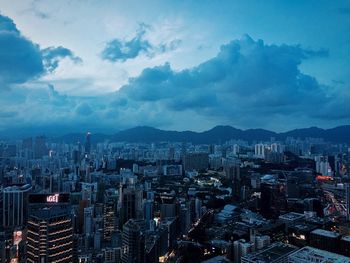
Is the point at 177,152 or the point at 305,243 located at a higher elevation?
the point at 177,152

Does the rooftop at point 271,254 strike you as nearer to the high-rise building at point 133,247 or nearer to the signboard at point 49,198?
the high-rise building at point 133,247

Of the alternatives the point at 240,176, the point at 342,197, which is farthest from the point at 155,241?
the point at 240,176

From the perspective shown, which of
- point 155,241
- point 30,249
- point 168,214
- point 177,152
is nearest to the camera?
point 30,249

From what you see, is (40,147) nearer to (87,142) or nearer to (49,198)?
(87,142)

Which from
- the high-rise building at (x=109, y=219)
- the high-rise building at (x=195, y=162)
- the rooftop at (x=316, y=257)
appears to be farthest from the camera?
the high-rise building at (x=195, y=162)

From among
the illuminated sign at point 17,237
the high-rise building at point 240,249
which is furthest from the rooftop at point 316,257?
the illuminated sign at point 17,237

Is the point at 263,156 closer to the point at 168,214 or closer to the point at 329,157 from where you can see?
the point at 329,157

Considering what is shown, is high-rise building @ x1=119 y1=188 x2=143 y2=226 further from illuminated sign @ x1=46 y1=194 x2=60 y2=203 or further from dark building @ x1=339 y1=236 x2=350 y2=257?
dark building @ x1=339 y1=236 x2=350 y2=257

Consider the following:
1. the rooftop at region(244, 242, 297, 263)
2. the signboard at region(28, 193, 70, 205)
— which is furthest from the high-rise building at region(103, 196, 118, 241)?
the rooftop at region(244, 242, 297, 263)
